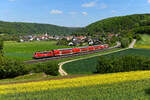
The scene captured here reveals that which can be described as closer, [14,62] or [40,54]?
[14,62]

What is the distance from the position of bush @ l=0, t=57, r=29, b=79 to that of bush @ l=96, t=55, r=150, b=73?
52.8ft

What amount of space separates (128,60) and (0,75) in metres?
26.8

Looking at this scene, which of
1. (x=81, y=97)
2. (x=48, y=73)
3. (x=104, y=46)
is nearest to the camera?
(x=81, y=97)

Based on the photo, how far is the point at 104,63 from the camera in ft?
107

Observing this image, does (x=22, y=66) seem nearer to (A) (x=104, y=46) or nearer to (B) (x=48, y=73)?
(B) (x=48, y=73)

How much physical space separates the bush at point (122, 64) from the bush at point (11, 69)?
1608cm

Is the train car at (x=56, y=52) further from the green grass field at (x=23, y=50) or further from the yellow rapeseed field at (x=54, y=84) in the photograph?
the yellow rapeseed field at (x=54, y=84)

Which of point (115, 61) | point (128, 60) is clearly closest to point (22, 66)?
point (115, 61)

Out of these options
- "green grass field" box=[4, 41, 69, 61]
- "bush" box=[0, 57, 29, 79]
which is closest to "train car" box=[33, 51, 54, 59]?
"green grass field" box=[4, 41, 69, 61]

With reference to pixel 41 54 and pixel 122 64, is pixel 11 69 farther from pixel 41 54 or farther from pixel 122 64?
pixel 41 54

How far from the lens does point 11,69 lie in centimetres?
3347

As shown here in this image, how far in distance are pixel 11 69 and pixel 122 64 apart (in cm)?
2269

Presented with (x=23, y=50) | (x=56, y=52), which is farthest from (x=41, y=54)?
(x=23, y=50)

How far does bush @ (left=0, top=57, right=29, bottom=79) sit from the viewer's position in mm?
33350
